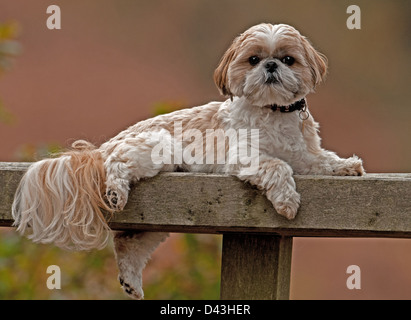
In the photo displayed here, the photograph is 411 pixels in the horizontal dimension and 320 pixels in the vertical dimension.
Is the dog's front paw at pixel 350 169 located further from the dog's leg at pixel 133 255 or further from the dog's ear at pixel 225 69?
the dog's leg at pixel 133 255

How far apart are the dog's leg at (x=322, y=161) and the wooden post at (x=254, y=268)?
383 mm

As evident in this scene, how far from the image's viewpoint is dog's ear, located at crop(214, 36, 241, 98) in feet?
12.4

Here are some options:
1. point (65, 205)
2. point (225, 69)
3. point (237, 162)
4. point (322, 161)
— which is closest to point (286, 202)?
point (237, 162)

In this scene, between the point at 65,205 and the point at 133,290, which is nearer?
the point at 65,205

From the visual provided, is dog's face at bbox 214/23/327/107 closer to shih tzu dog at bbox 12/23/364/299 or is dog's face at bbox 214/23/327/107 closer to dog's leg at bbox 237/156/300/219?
shih tzu dog at bbox 12/23/364/299

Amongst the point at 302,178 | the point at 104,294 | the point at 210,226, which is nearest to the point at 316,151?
the point at 302,178

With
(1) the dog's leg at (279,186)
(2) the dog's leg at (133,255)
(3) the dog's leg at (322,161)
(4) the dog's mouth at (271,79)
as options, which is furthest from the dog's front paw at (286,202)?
(2) the dog's leg at (133,255)

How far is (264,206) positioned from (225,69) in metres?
0.65

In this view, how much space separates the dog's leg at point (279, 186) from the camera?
3.53m

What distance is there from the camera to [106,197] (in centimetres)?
373

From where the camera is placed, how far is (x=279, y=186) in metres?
3.54

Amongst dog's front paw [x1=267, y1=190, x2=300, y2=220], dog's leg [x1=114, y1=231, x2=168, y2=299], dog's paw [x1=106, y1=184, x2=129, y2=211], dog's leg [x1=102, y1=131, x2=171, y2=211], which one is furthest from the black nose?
dog's leg [x1=114, y1=231, x2=168, y2=299]

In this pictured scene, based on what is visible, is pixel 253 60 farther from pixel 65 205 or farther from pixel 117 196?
pixel 65 205

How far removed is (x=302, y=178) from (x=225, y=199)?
34cm
